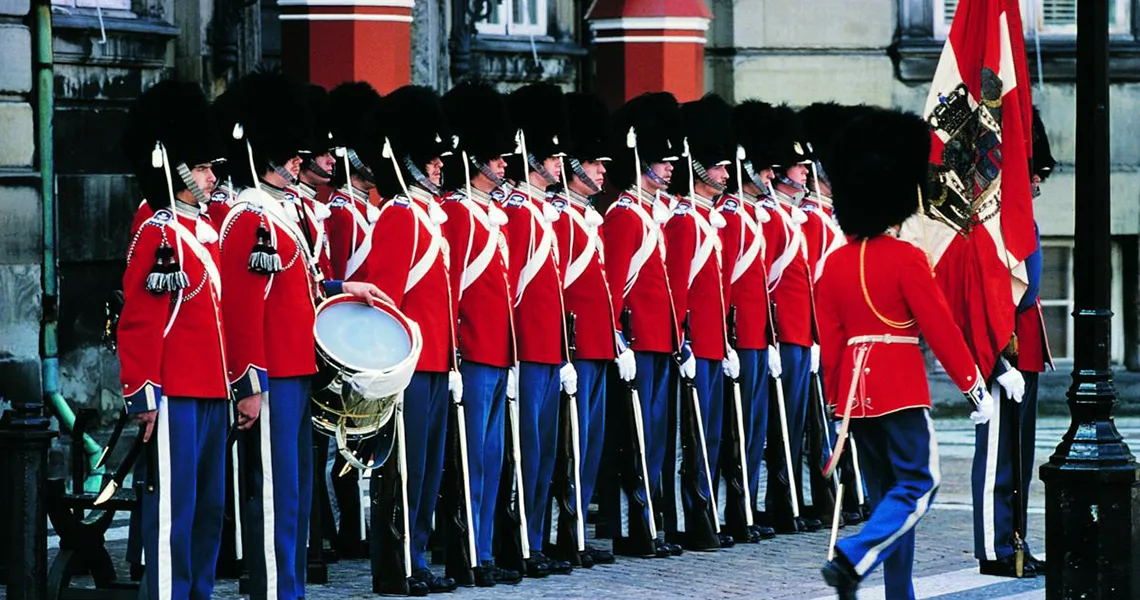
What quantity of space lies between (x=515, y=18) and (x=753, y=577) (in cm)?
644

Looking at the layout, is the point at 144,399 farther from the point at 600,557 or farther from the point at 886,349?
the point at 600,557

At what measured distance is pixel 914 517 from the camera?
27.4 feet

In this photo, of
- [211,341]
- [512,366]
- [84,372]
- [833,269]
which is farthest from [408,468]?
[84,372]

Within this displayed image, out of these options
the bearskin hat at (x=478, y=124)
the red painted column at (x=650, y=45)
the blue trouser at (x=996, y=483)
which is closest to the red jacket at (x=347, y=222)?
the bearskin hat at (x=478, y=124)

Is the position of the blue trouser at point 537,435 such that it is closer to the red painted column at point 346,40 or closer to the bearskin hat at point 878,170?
the bearskin hat at point 878,170

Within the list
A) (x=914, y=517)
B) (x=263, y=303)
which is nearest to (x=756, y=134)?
(x=263, y=303)

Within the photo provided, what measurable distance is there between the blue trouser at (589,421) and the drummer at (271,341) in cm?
152

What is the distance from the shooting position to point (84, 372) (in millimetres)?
12672

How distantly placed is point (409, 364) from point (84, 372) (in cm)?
417

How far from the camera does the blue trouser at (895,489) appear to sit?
827 cm

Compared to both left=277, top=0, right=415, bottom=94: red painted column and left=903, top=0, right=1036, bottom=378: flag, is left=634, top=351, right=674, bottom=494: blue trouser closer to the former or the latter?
left=903, top=0, right=1036, bottom=378: flag

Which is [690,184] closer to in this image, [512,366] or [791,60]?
[512,366]

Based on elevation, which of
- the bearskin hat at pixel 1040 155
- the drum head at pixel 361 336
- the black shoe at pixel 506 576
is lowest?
the black shoe at pixel 506 576

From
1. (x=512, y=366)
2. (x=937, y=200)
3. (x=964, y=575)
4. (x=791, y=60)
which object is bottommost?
(x=964, y=575)
